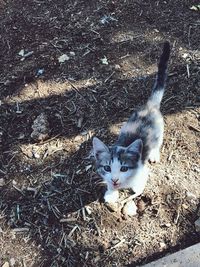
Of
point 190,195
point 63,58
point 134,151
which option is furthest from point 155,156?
point 63,58

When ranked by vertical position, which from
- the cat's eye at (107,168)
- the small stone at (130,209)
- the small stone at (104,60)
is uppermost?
the cat's eye at (107,168)

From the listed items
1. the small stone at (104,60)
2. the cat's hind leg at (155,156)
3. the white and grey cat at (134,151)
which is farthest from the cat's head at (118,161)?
the small stone at (104,60)

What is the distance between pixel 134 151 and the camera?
137 inches

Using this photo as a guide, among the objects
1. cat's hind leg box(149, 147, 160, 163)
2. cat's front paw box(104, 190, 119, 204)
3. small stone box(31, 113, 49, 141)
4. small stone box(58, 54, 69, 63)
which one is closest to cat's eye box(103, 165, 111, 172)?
cat's front paw box(104, 190, 119, 204)

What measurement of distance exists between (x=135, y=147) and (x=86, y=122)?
1.00 meters

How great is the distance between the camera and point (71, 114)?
4426 mm

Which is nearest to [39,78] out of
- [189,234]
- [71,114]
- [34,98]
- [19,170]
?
[34,98]

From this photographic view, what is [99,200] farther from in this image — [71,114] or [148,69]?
[148,69]

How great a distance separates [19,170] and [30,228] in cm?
59

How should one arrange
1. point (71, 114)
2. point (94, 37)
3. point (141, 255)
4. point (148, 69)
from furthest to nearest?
point (94, 37)
point (148, 69)
point (71, 114)
point (141, 255)

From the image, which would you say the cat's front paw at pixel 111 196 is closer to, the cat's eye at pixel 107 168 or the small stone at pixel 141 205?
the small stone at pixel 141 205

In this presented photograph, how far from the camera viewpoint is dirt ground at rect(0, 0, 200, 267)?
3.64m

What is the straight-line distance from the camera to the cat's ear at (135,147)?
3415mm

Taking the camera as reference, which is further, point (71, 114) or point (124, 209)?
point (71, 114)
